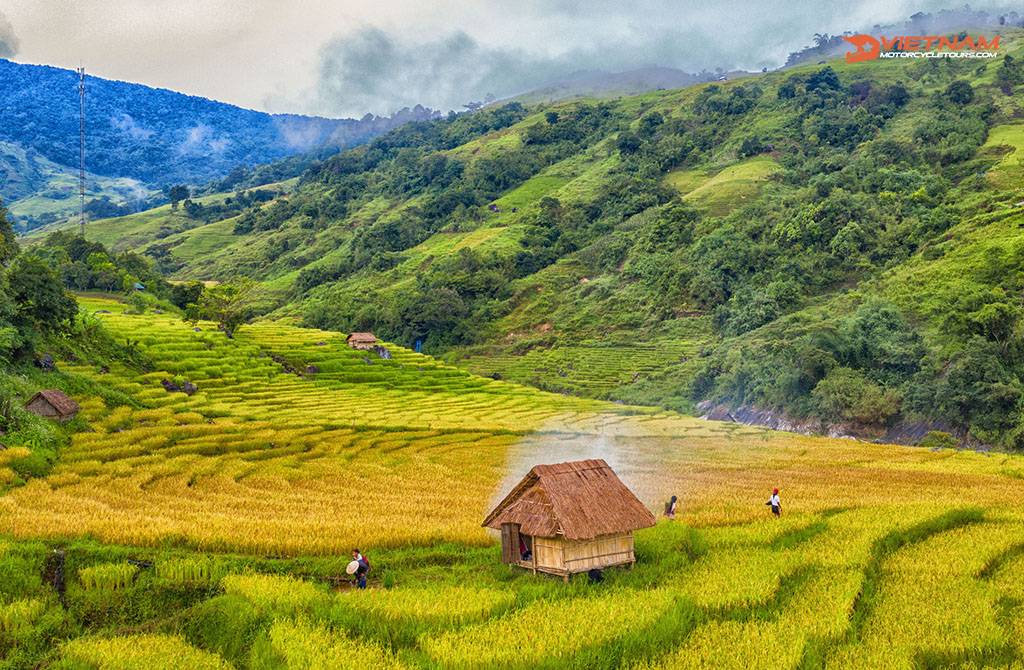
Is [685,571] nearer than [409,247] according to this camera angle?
Yes

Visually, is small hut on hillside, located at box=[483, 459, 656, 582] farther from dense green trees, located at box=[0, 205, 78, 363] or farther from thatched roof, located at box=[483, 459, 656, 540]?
dense green trees, located at box=[0, 205, 78, 363]

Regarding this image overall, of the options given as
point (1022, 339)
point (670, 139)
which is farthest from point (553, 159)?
point (1022, 339)

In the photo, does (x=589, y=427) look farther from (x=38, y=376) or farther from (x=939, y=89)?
(x=939, y=89)

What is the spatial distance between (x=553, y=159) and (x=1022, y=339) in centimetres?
9389

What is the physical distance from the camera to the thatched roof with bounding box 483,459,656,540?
1286 cm

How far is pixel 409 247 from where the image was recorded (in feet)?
340

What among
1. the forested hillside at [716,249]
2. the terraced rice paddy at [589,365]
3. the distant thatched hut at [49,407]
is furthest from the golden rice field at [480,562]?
the terraced rice paddy at [589,365]

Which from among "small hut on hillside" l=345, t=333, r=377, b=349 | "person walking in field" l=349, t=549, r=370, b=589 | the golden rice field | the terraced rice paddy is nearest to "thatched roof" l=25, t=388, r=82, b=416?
the golden rice field

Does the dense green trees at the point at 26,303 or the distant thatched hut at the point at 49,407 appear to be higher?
the dense green trees at the point at 26,303

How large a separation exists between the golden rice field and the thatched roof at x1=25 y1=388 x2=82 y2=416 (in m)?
1.22

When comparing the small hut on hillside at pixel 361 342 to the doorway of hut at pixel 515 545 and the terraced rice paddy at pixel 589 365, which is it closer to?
the terraced rice paddy at pixel 589 365

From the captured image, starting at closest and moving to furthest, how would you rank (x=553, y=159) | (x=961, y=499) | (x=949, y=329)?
(x=961, y=499)
(x=949, y=329)
(x=553, y=159)

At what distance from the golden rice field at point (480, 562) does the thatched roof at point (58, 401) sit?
1222 mm

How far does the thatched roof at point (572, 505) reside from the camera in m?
12.9
